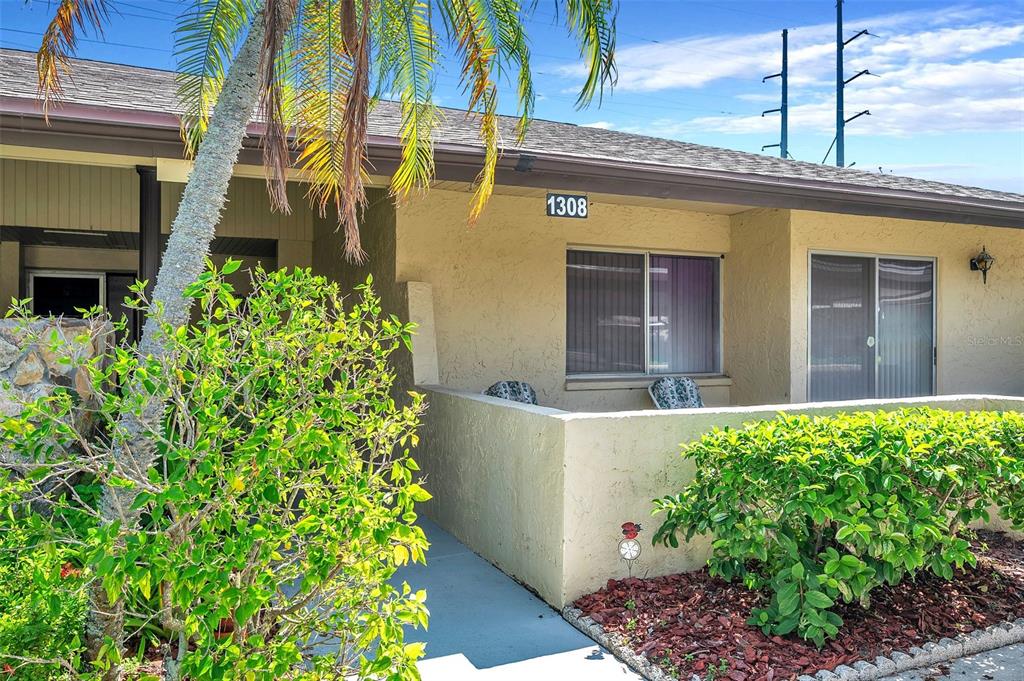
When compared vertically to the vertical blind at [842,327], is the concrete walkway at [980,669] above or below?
below

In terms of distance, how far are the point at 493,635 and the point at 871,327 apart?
6732 millimetres

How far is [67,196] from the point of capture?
8.64 meters

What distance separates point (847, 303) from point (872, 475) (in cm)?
539

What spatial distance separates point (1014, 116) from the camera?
19.1 meters

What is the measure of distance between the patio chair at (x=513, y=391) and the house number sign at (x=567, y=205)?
1674mm

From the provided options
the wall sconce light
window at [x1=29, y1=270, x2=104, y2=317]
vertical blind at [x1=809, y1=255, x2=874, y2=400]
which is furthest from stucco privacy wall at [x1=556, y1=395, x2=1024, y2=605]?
window at [x1=29, y1=270, x2=104, y2=317]

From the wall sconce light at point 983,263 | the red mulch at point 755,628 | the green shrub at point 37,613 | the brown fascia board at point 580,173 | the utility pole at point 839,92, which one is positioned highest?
the utility pole at point 839,92

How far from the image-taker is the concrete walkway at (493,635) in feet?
12.4

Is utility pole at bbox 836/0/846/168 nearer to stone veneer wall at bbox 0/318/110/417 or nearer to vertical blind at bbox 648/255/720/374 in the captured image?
vertical blind at bbox 648/255/720/374

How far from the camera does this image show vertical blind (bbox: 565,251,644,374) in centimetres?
819

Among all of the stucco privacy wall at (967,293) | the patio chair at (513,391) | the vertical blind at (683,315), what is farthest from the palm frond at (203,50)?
the stucco privacy wall at (967,293)

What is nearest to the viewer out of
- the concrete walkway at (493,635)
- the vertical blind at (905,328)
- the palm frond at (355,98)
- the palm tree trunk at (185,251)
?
the palm tree trunk at (185,251)

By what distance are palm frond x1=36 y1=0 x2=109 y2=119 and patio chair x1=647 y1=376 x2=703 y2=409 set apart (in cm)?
602

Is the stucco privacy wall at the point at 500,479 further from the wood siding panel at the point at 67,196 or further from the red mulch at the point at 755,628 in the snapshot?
the wood siding panel at the point at 67,196
